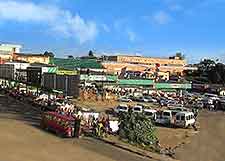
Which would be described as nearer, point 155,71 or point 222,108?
point 222,108

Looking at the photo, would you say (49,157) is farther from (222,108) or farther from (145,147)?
(222,108)

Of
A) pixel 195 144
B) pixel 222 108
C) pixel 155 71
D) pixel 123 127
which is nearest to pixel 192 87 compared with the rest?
pixel 155 71

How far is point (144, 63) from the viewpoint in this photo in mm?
160750

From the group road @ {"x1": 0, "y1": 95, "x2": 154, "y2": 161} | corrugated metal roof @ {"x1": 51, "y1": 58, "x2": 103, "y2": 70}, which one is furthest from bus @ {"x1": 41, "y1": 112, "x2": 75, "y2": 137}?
corrugated metal roof @ {"x1": 51, "y1": 58, "x2": 103, "y2": 70}

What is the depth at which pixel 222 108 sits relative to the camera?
254ft

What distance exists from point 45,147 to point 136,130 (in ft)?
22.8

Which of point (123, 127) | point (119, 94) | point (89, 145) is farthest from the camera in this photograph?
point (119, 94)

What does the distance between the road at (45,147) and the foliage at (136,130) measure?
2.83 metres

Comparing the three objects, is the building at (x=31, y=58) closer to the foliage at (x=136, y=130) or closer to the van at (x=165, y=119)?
the van at (x=165, y=119)

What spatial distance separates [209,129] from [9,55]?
77970 mm

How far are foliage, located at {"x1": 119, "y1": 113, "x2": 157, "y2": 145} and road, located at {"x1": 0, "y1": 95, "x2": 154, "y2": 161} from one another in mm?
2831

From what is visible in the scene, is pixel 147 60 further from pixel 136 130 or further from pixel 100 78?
pixel 136 130

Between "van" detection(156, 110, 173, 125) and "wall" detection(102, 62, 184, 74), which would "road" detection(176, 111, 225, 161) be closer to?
"van" detection(156, 110, 173, 125)

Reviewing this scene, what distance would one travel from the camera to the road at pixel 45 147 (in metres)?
23.5
